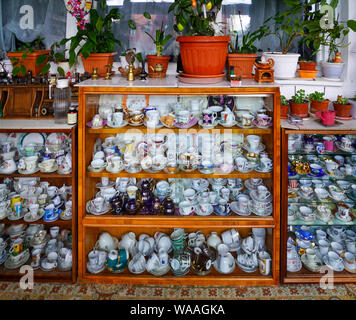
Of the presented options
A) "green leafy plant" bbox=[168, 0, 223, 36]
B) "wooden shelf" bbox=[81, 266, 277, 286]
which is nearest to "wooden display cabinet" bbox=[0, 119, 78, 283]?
"wooden shelf" bbox=[81, 266, 277, 286]

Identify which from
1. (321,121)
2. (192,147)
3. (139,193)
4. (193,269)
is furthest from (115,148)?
(321,121)

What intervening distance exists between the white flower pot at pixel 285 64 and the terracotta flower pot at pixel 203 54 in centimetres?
49

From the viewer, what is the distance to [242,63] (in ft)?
7.16

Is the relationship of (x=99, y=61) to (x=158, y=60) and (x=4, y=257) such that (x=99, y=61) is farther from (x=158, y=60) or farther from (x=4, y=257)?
(x=4, y=257)

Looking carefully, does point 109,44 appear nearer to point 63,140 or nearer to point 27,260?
point 63,140

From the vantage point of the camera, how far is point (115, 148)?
229cm

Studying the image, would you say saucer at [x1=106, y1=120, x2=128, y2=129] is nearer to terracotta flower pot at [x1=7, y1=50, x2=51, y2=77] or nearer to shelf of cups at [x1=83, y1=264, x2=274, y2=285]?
terracotta flower pot at [x1=7, y1=50, x2=51, y2=77]

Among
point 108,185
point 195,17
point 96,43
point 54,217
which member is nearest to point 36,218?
point 54,217

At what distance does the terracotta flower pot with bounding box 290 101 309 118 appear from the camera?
219cm

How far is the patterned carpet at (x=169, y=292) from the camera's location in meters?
2.04

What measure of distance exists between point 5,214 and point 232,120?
171 centimetres

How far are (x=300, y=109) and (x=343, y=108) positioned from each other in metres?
0.30

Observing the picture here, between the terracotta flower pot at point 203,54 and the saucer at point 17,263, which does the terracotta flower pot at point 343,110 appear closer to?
the terracotta flower pot at point 203,54

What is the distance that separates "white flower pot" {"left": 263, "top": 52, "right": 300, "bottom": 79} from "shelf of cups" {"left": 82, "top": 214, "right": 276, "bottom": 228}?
3.54ft
